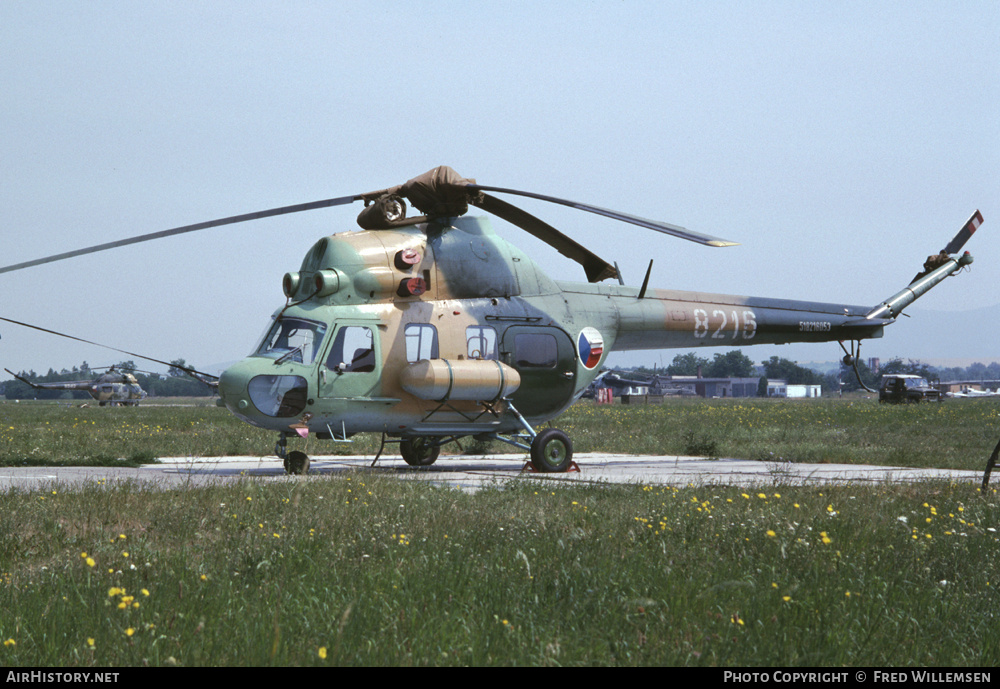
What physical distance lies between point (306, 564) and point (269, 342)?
851 centimetres

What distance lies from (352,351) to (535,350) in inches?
133

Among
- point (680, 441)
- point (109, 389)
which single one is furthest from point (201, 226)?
point (109, 389)

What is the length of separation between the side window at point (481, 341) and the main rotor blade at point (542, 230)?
1.93 metres

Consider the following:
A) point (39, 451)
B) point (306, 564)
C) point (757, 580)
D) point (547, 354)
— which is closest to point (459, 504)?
point (306, 564)

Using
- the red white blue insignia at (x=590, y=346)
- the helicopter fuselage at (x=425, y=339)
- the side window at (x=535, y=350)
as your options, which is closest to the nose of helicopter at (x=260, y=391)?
the helicopter fuselage at (x=425, y=339)

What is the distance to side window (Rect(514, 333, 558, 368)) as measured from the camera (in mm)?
15836

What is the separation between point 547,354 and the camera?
1620 cm

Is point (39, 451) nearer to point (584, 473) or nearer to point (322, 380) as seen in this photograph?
point (322, 380)

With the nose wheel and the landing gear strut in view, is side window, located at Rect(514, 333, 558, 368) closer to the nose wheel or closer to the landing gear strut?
the landing gear strut

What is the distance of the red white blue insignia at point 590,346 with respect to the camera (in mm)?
16656

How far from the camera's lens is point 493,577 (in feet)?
18.7

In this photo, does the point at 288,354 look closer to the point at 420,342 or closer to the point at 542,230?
the point at 420,342

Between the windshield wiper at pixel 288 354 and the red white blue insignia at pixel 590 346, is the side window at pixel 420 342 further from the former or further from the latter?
the red white blue insignia at pixel 590 346

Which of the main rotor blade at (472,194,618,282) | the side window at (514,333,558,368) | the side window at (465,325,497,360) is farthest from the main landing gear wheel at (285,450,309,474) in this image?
the main rotor blade at (472,194,618,282)
